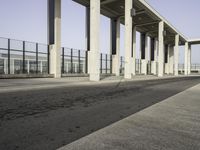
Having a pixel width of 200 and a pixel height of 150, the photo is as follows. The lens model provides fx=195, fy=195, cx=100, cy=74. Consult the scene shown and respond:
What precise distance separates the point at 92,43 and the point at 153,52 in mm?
38662

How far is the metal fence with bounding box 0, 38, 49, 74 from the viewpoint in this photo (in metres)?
21.0

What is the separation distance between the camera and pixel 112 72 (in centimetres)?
3856

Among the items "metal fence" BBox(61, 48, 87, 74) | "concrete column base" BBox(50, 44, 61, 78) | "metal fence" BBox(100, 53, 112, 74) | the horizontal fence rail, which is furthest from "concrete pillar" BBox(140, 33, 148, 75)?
"concrete column base" BBox(50, 44, 61, 78)

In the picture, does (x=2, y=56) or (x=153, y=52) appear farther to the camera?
(x=153, y=52)

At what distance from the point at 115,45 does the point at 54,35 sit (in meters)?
15.5

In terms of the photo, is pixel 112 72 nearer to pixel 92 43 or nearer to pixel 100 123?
pixel 92 43

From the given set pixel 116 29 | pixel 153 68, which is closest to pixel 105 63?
pixel 116 29

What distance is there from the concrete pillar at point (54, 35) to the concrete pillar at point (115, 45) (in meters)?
14.4

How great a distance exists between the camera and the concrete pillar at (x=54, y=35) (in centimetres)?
2553

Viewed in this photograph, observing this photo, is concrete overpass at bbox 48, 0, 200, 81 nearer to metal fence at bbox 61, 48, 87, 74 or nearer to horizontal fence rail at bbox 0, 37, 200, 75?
horizontal fence rail at bbox 0, 37, 200, 75

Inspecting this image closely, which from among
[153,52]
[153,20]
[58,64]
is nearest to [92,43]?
[58,64]

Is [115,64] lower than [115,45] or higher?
lower

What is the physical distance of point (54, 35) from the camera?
2559 cm

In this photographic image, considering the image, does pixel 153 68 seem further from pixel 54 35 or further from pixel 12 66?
pixel 12 66
